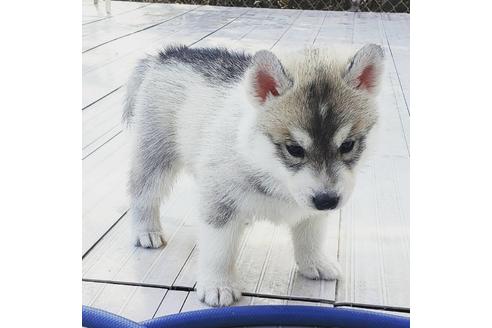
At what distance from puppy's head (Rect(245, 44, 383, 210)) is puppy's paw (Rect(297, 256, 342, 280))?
7.8 inches

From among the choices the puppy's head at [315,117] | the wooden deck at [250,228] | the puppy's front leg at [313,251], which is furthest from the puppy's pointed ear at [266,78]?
the puppy's front leg at [313,251]

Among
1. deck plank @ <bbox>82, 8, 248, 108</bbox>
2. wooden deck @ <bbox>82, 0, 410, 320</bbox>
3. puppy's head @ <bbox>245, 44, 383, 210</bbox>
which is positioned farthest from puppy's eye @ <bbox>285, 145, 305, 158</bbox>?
deck plank @ <bbox>82, 8, 248, 108</bbox>

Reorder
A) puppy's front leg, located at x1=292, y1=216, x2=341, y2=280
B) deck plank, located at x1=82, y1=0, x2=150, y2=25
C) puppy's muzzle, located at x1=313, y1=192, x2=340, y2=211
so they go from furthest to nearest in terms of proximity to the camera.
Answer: puppy's front leg, located at x1=292, y1=216, x2=341, y2=280 → deck plank, located at x1=82, y1=0, x2=150, y2=25 → puppy's muzzle, located at x1=313, y1=192, x2=340, y2=211

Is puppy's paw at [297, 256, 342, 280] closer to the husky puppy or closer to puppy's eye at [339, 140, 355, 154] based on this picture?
the husky puppy

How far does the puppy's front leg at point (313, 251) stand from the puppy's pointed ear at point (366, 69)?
0.72 feet

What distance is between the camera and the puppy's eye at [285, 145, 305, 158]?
72cm

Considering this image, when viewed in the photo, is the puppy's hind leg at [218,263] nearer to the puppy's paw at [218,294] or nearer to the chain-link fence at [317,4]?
the puppy's paw at [218,294]

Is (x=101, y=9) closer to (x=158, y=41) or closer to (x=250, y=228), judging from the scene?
(x=158, y=41)

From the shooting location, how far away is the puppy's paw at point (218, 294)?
34.1 inches

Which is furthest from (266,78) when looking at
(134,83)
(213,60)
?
(134,83)
